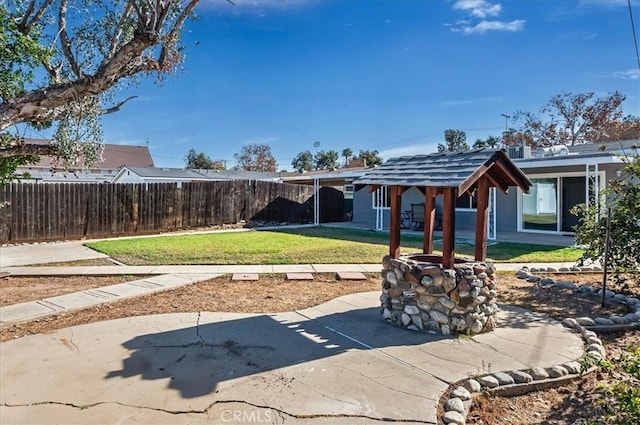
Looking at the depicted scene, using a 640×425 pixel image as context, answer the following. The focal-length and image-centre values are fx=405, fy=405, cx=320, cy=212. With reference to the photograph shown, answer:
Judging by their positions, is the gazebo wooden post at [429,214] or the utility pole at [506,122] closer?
the gazebo wooden post at [429,214]

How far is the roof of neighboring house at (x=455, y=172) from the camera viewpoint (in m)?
4.64

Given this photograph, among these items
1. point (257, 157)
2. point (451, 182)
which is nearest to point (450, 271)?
point (451, 182)

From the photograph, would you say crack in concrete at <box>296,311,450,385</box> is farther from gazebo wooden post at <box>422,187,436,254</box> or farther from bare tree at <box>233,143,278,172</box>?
bare tree at <box>233,143,278,172</box>

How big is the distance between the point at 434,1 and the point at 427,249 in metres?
7.51

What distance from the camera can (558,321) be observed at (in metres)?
5.22

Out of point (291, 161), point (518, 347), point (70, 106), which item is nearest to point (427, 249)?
point (518, 347)

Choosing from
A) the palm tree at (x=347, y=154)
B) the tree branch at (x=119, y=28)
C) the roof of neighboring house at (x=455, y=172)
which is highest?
the palm tree at (x=347, y=154)

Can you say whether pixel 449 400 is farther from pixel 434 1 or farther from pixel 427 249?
pixel 434 1

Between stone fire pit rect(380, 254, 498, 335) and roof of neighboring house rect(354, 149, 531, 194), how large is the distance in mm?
973

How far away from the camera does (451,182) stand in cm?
455

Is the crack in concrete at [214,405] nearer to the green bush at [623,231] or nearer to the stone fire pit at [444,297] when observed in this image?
the stone fire pit at [444,297]

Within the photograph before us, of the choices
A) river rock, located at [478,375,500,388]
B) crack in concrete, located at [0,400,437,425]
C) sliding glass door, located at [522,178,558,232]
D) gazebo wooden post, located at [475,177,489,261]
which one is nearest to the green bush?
gazebo wooden post, located at [475,177,489,261]

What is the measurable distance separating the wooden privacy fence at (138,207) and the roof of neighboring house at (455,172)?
1012 cm

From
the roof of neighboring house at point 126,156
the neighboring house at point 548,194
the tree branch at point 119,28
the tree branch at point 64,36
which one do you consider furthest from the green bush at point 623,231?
the roof of neighboring house at point 126,156
